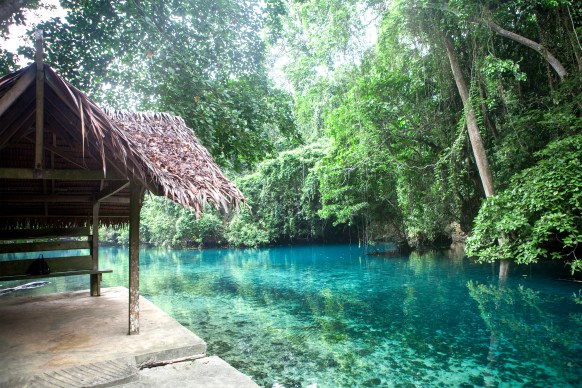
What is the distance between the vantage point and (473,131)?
9.82m

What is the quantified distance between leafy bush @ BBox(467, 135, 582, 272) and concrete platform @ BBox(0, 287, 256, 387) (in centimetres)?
637

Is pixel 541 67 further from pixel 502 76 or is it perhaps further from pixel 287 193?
pixel 287 193

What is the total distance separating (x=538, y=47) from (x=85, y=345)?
9.76 m

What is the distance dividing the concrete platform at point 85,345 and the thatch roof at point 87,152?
3.79ft

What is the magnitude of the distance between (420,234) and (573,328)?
12.4m

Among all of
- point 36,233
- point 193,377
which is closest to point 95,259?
point 36,233

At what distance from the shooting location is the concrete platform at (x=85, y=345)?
2568mm

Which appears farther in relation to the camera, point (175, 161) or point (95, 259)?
point (95, 259)

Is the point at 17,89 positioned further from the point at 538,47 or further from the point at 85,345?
the point at 538,47

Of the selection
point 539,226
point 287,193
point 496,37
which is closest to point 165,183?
point 539,226

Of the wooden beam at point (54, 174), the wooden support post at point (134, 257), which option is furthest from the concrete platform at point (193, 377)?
the wooden beam at point (54, 174)

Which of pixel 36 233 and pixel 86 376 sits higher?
pixel 36 233

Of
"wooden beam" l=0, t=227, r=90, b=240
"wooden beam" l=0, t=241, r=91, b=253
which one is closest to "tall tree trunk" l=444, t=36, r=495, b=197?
"wooden beam" l=0, t=227, r=90, b=240

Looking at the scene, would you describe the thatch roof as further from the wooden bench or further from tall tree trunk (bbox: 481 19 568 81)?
tall tree trunk (bbox: 481 19 568 81)
